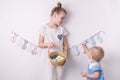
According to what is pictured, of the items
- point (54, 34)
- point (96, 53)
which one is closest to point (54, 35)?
point (54, 34)

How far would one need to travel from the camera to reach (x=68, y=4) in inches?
78.5

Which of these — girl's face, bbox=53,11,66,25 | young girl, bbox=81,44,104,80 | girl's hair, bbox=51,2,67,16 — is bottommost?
young girl, bbox=81,44,104,80

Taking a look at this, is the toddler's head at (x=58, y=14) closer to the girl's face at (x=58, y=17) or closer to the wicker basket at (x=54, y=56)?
the girl's face at (x=58, y=17)

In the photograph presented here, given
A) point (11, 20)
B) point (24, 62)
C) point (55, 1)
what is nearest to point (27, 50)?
point (24, 62)

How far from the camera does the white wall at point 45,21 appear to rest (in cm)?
195

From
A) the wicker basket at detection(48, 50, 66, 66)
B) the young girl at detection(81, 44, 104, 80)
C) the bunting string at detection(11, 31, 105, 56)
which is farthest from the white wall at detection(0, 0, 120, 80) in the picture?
the young girl at detection(81, 44, 104, 80)

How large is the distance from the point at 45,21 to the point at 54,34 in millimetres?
124

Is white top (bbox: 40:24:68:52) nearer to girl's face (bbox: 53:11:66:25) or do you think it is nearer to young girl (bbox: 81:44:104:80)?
girl's face (bbox: 53:11:66:25)

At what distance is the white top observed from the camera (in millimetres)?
1938

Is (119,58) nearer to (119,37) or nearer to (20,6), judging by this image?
(119,37)

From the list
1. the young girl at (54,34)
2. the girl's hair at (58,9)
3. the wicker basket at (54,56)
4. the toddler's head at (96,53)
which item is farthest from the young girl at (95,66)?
the girl's hair at (58,9)

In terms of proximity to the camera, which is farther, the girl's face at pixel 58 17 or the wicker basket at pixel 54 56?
the girl's face at pixel 58 17

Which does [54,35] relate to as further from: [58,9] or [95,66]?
[95,66]

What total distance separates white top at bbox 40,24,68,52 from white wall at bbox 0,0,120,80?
66 millimetres
